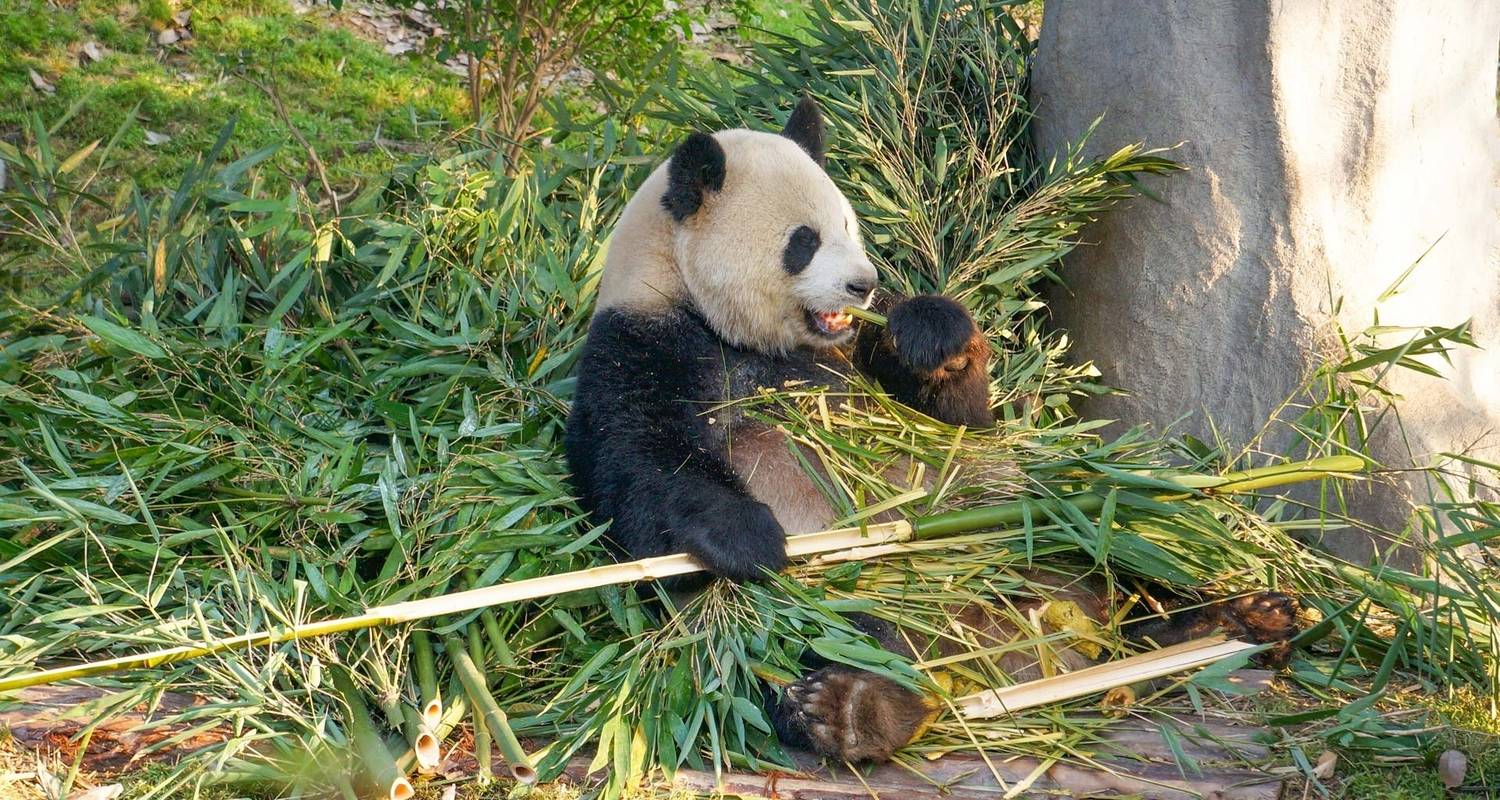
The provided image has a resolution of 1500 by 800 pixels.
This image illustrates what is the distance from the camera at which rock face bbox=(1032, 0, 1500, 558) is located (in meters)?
3.98

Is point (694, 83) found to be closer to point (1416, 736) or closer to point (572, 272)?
point (572, 272)

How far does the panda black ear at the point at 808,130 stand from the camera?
415cm

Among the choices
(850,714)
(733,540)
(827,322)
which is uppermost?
(827,322)

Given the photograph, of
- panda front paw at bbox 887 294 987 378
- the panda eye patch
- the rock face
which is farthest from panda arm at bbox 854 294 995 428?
the rock face

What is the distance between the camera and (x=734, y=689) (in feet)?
10.6

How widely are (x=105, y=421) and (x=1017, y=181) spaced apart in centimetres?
346

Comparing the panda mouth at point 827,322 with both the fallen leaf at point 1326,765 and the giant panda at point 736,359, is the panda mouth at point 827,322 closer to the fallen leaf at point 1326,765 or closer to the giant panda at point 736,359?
the giant panda at point 736,359

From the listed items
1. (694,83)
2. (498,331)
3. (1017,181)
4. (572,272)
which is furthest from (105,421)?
(1017,181)

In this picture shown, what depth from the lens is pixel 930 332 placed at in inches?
143

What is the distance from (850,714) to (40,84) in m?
6.81

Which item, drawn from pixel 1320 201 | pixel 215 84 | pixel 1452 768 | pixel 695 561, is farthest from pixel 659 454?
pixel 215 84

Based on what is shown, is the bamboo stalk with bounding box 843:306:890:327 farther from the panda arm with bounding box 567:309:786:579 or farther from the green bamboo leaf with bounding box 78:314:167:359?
the green bamboo leaf with bounding box 78:314:167:359

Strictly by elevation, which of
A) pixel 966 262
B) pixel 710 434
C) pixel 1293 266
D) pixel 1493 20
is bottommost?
pixel 710 434

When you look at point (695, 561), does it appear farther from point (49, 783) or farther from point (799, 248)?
point (49, 783)
